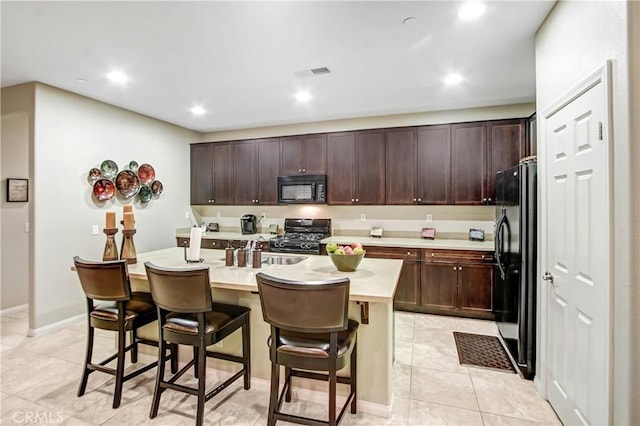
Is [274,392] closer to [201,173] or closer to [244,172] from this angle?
[244,172]

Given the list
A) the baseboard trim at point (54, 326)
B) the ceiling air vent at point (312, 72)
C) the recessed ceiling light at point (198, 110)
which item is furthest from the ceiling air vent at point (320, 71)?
the baseboard trim at point (54, 326)

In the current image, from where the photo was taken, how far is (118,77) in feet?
10.9

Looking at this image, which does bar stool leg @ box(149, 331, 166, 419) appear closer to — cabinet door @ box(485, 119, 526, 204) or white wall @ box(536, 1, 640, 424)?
white wall @ box(536, 1, 640, 424)

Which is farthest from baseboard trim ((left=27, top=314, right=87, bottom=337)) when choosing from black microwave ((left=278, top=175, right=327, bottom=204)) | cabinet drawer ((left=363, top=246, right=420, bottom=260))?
cabinet drawer ((left=363, top=246, right=420, bottom=260))

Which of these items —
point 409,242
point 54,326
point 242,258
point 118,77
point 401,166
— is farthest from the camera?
point 401,166

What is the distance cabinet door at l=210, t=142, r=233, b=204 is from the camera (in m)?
5.48

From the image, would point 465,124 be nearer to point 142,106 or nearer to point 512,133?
point 512,133

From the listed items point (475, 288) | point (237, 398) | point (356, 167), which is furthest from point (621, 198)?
point (356, 167)

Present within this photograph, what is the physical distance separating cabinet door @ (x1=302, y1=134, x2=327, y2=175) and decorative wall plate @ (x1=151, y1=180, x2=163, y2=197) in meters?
2.27

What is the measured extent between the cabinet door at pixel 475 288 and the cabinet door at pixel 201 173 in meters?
4.23

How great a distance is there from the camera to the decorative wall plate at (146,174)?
15.3ft

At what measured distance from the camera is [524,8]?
2.16m

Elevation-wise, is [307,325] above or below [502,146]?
below

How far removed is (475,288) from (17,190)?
6.08 meters
